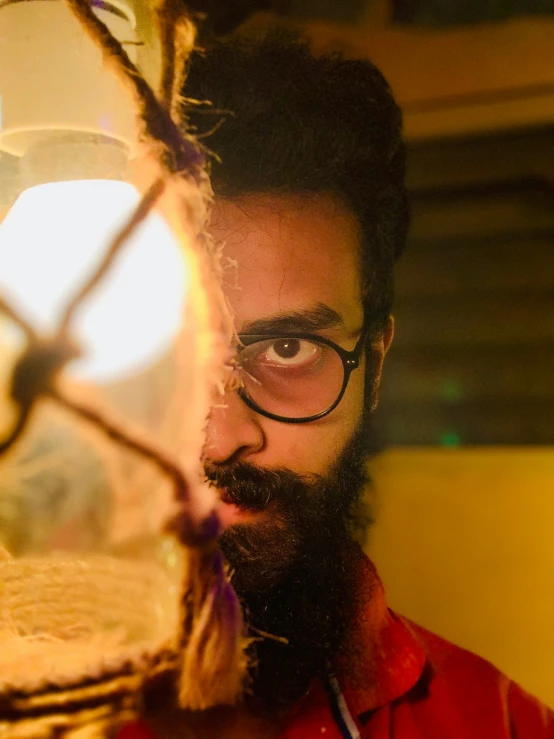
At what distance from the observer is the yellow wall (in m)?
0.58

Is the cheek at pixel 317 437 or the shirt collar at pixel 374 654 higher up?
the cheek at pixel 317 437

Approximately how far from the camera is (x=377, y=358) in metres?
0.59

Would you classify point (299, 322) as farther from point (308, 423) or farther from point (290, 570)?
point (290, 570)

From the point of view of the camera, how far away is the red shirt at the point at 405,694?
21.2 inches

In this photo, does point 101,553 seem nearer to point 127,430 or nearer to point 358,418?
point 127,430

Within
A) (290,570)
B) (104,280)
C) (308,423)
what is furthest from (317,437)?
(104,280)

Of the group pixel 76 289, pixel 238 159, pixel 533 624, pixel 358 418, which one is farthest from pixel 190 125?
pixel 533 624

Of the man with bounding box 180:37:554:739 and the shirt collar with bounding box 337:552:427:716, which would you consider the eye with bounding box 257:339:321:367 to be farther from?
the shirt collar with bounding box 337:552:427:716

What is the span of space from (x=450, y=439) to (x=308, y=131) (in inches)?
13.3

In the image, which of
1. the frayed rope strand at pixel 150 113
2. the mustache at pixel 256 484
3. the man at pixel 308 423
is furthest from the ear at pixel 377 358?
the frayed rope strand at pixel 150 113

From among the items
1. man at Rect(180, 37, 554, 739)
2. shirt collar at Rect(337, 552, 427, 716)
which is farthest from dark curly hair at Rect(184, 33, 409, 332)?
shirt collar at Rect(337, 552, 427, 716)

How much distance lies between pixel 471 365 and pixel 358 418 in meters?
0.16

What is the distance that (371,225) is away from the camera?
594 millimetres

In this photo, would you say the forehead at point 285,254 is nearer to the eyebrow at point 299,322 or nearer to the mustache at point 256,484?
the eyebrow at point 299,322
